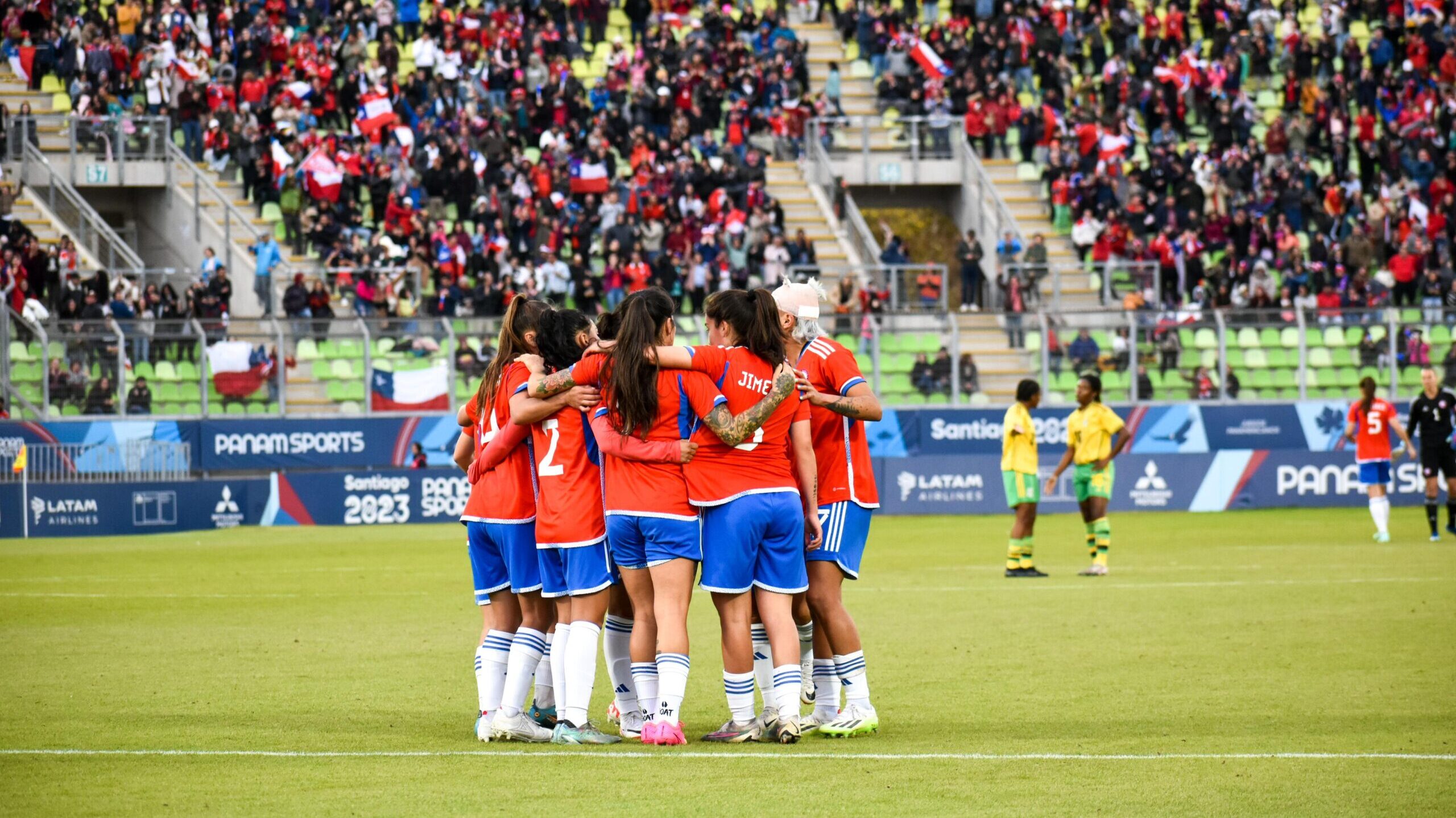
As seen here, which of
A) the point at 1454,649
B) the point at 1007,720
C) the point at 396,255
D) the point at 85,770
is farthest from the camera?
the point at 396,255

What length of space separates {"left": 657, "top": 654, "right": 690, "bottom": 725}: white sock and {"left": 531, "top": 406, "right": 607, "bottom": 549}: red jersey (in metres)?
0.71

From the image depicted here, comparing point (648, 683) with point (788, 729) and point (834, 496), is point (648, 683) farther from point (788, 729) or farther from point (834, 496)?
point (834, 496)

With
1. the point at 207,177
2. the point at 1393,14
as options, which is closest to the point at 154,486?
the point at 207,177

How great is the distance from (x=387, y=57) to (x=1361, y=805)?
34687 mm

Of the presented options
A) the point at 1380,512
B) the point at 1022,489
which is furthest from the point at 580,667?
the point at 1380,512

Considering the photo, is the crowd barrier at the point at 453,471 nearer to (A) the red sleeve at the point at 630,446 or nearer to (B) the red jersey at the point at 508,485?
(B) the red jersey at the point at 508,485

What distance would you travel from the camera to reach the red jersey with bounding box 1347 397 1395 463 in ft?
80.6

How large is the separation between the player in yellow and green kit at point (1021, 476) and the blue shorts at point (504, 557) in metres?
11.0

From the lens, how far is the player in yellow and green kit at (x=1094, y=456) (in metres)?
20.0

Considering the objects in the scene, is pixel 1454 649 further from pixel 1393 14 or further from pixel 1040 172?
pixel 1393 14

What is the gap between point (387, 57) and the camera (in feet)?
129

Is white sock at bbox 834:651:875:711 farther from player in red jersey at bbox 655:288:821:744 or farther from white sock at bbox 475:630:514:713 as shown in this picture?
white sock at bbox 475:630:514:713

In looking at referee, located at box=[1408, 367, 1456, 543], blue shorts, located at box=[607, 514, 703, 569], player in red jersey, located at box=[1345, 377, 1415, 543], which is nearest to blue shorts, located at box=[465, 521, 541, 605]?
blue shorts, located at box=[607, 514, 703, 569]

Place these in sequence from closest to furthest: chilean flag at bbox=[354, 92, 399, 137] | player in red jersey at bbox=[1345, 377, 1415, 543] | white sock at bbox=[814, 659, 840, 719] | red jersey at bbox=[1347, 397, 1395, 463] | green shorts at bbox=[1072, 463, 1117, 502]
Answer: white sock at bbox=[814, 659, 840, 719], green shorts at bbox=[1072, 463, 1117, 502], player in red jersey at bbox=[1345, 377, 1415, 543], red jersey at bbox=[1347, 397, 1395, 463], chilean flag at bbox=[354, 92, 399, 137]
